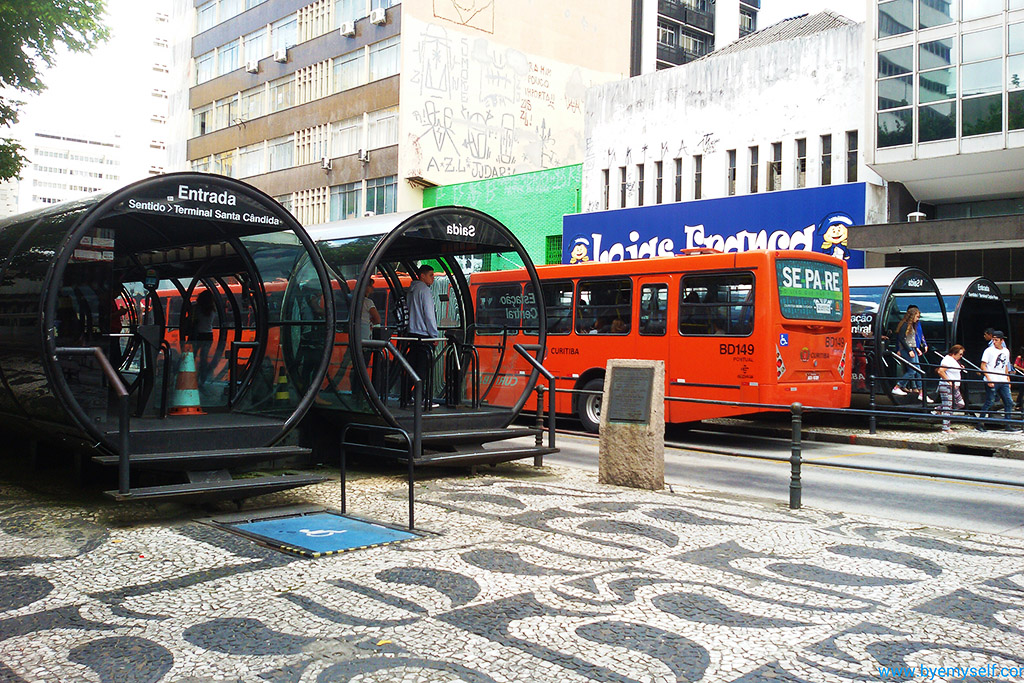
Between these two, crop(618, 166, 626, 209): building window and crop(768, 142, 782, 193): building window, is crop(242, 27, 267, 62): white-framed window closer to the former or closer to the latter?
crop(618, 166, 626, 209): building window

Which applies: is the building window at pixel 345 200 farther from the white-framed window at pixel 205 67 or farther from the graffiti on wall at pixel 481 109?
the white-framed window at pixel 205 67

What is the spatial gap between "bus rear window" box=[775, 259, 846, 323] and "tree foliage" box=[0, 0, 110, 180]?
15.6 m

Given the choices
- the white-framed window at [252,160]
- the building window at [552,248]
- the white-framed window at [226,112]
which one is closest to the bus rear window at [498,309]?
the building window at [552,248]

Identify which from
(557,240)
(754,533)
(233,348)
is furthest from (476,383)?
(557,240)

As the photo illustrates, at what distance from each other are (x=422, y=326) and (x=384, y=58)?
3378 centimetres

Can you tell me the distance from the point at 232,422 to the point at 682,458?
6.99 metres

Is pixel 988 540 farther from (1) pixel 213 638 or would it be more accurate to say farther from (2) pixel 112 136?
(2) pixel 112 136

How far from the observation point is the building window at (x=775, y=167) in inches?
1201

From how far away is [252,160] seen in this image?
172 feet

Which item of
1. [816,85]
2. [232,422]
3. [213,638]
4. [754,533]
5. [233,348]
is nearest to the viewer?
[213,638]

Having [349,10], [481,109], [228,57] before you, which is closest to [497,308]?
[481,109]

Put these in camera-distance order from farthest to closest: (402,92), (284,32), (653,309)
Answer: (284,32) < (402,92) < (653,309)

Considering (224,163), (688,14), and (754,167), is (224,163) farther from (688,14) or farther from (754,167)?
(688,14)

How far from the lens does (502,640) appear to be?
5.17 metres
